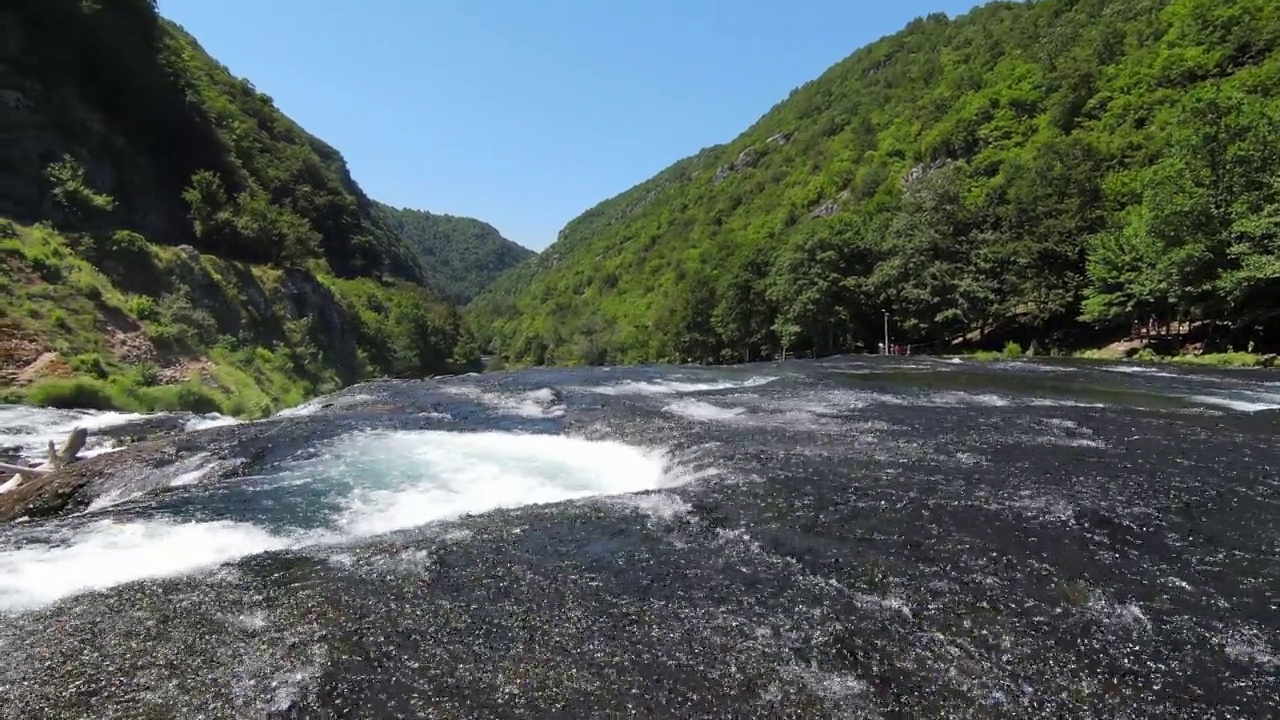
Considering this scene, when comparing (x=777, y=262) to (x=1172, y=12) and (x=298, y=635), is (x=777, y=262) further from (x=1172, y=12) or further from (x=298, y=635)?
(x=298, y=635)

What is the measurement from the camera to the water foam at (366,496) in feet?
26.7

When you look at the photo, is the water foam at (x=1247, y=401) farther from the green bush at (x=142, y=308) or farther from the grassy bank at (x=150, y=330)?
the green bush at (x=142, y=308)

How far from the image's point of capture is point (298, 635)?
6637 millimetres

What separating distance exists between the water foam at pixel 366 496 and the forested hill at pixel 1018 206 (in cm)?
4167

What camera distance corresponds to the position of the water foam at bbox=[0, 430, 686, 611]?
812 cm

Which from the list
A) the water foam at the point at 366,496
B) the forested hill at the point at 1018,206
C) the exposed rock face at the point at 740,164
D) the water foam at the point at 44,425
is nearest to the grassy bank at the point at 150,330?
the water foam at the point at 44,425

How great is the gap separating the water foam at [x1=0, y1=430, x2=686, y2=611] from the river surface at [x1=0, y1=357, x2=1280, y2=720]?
0.20ft

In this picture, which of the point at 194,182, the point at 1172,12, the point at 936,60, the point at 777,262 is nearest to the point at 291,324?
the point at 194,182

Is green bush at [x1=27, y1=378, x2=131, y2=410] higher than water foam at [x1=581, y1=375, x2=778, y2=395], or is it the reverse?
green bush at [x1=27, y1=378, x2=131, y2=410]

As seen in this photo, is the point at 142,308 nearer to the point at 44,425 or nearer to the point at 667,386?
the point at 44,425

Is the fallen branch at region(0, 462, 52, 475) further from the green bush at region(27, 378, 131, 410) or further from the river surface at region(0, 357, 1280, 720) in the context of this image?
the green bush at region(27, 378, 131, 410)

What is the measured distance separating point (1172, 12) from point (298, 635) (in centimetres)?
12244

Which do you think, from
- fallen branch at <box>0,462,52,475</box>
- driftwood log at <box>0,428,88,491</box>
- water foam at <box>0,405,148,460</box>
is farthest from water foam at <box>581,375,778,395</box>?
fallen branch at <box>0,462,52,475</box>

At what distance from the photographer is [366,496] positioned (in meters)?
11.6
